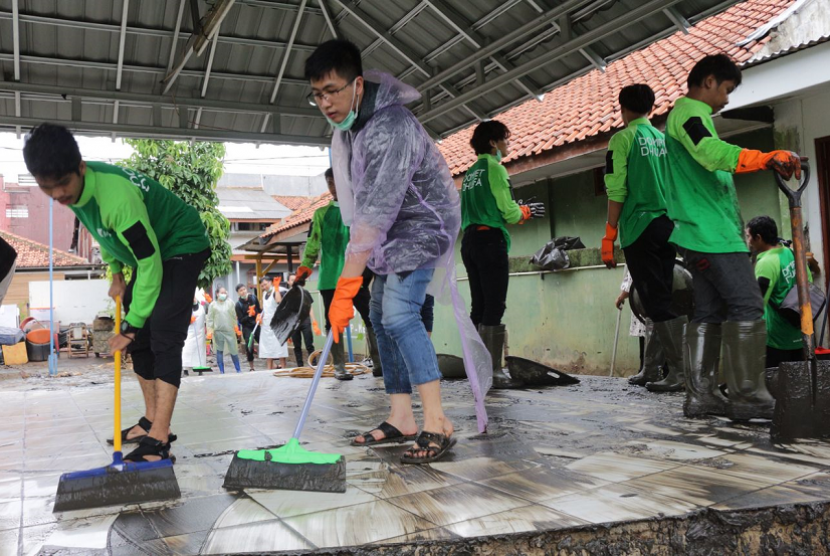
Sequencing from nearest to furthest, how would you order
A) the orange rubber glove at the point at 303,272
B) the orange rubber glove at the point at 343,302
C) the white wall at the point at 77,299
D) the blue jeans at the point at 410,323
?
the orange rubber glove at the point at 343,302
the blue jeans at the point at 410,323
the orange rubber glove at the point at 303,272
the white wall at the point at 77,299

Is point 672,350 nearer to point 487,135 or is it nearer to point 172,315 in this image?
point 487,135

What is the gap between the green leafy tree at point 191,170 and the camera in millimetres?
16016

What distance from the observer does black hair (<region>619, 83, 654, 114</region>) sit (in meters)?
4.40

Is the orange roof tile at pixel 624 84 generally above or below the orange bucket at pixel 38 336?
above

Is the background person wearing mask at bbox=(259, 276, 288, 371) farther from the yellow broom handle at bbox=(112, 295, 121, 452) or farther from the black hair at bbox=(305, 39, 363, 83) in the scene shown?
the black hair at bbox=(305, 39, 363, 83)

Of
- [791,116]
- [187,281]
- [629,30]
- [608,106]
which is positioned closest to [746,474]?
[187,281]

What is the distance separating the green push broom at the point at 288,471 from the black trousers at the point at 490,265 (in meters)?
2.75

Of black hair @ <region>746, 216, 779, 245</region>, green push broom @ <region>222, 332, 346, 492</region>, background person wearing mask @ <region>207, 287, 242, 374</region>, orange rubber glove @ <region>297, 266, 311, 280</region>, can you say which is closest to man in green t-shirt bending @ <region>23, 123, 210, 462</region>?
green push broom @ <region>222, 332, 346, 492</region>

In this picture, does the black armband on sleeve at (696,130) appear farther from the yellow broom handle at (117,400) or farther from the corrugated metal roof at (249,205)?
the corrugated metal roof at (249,205)

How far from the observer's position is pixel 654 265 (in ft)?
13.9

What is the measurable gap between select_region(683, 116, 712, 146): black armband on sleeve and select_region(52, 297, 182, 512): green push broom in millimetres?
2778

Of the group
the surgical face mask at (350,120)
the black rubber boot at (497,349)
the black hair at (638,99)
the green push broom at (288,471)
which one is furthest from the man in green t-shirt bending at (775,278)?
the green push broom at (288,471)

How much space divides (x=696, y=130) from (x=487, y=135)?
76.9 inches

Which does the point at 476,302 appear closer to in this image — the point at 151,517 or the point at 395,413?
the point at 395,413
